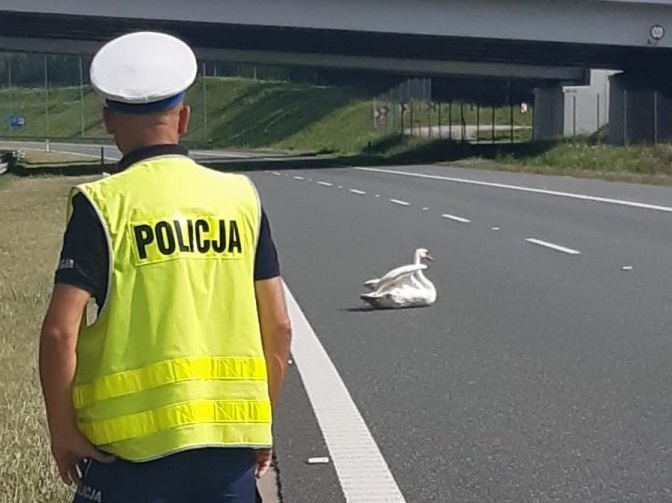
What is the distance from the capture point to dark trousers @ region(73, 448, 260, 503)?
11.2 feet

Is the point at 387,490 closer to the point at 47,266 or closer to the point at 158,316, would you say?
the point at 158,316

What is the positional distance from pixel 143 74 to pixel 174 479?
3.02ft

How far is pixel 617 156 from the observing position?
47.4m

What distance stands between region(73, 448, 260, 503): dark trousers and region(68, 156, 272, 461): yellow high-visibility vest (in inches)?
1.7

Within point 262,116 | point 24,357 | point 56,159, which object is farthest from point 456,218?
point 262,116

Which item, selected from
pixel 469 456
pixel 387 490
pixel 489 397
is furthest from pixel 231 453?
pixel 489 397

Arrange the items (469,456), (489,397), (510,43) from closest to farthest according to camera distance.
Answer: (469,456), (489,397), (510,43)

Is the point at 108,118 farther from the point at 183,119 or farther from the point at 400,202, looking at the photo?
the point at 400,202

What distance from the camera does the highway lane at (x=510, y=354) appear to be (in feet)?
21.9

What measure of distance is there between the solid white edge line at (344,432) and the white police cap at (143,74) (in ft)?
9.91

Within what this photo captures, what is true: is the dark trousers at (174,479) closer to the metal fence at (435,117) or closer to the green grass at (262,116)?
the metal fence at (435,117)

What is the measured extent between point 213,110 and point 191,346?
129038 millimetres

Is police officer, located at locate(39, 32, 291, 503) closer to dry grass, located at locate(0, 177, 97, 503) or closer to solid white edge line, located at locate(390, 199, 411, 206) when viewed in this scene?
dry grass, located at locate(0, 177, 97, 503)

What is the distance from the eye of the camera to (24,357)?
32.7 feet
